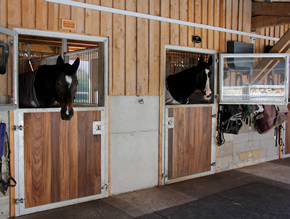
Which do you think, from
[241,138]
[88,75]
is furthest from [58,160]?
[241,138]

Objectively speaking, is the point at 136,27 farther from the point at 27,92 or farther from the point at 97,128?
the point at 27,92

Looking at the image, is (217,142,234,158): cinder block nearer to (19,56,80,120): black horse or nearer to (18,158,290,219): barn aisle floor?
(18,158,290,219): barn aisle floor

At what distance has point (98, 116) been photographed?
12.5 feet

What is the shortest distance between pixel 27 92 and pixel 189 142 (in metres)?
2.57

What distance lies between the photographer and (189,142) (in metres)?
4.78

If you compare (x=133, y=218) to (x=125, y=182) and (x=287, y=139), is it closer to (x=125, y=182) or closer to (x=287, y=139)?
(x=125, y=182)

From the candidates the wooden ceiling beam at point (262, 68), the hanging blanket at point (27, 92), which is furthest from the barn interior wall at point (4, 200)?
the wooden ceiling beam at point (262, 68)

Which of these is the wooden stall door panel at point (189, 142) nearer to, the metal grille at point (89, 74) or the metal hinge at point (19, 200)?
the metal grille at point (89, 74)

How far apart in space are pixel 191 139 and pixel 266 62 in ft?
6.05

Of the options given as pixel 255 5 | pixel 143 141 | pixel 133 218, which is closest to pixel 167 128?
pixel 143 141

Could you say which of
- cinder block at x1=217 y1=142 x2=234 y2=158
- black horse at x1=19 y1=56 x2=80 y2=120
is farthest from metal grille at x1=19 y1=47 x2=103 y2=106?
cinder block at x1=217 y1=142 x2=234 y2=158

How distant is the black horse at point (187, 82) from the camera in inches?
169

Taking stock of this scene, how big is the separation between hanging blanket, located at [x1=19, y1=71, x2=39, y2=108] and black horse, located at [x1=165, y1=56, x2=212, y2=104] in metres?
2.09

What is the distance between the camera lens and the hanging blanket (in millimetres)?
3328
